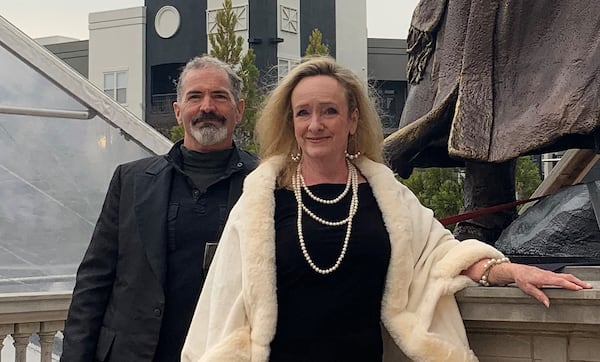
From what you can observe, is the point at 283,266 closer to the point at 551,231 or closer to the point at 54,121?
the point at 551,231

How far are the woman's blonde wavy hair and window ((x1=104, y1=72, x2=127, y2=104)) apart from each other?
2891 centimetres

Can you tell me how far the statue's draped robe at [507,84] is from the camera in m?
3.96

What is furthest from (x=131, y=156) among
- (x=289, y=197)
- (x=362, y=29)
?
(x=362, y=29)

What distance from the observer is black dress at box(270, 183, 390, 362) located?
9.70 ft

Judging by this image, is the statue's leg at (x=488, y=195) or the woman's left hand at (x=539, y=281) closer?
the woman's left hand at (x=539, y=281)

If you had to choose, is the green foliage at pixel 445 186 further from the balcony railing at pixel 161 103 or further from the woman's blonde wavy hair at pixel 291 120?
the balcony railing at pixel 161 103

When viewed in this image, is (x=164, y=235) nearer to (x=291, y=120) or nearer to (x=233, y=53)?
(x=291, y=120)

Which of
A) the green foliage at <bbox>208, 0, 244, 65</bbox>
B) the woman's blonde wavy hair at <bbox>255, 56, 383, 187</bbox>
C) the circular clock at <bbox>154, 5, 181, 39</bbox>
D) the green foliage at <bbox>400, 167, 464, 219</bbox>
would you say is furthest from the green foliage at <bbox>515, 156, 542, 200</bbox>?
the circular clock at <bbox>154, 5, 181, 39</bbox>

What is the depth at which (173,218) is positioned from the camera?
370 centimetres

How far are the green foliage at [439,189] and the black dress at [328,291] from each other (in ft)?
31.3

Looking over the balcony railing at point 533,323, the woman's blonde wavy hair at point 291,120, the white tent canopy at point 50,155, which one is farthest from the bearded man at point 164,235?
the white tent canopy at point 50,155

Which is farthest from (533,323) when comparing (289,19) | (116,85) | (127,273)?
(116,85)

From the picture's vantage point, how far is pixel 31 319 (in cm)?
558

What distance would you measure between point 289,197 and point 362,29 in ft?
94.2
